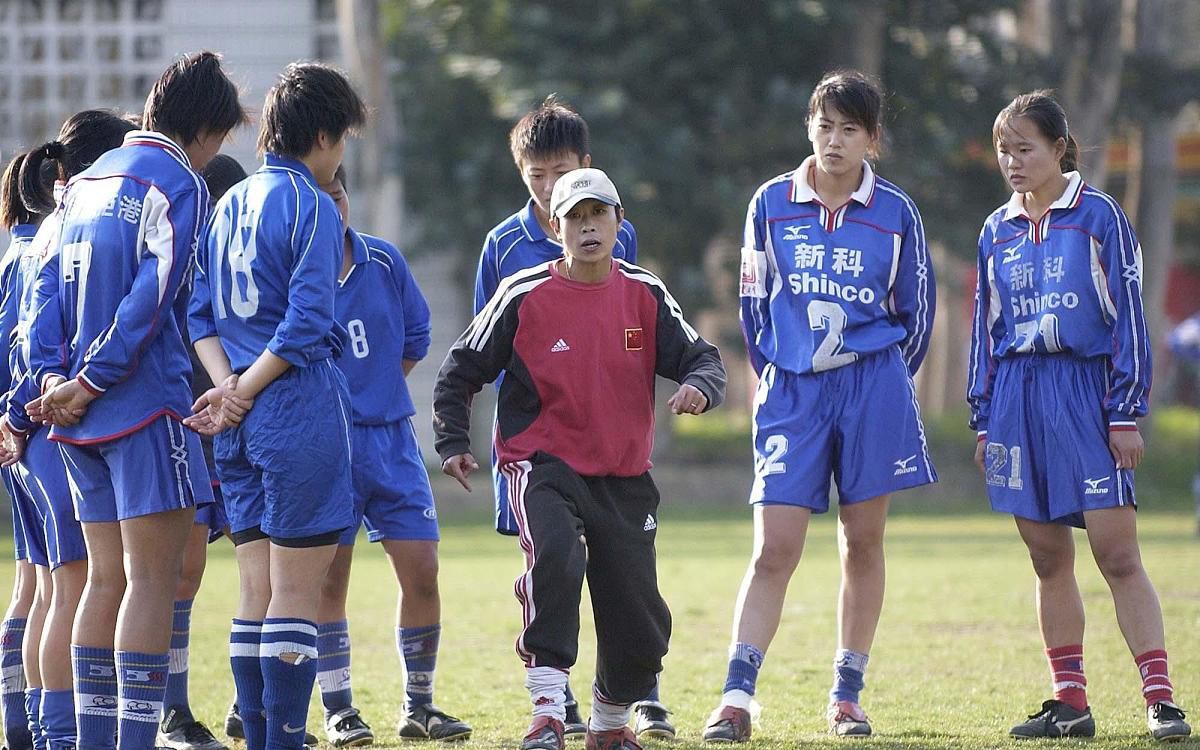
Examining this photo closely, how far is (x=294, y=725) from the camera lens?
15.1 feet

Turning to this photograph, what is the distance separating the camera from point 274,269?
15.1 ft

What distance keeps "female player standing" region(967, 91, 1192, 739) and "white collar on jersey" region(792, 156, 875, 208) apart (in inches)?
18.5

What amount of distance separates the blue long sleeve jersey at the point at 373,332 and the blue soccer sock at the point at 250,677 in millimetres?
1150

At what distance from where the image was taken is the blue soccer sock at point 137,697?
15.2ft

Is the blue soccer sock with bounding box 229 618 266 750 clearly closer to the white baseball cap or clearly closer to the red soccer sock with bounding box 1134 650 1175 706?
the white baseball cap

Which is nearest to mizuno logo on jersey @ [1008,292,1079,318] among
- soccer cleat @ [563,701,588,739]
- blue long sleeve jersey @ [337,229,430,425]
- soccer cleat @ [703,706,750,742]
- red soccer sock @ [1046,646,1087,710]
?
red soccer sock @ [1046,646,1087,710]

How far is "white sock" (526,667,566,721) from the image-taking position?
15.8 feet

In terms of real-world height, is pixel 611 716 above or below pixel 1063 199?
below

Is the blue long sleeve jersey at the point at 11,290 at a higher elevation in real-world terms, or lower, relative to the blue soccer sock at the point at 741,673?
higher

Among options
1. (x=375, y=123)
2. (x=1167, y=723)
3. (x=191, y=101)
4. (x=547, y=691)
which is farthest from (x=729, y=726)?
(x=375, y=123)

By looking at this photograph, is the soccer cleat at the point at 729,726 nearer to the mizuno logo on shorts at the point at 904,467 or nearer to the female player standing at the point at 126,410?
the mizuno logo on shorts at the point at 904,467

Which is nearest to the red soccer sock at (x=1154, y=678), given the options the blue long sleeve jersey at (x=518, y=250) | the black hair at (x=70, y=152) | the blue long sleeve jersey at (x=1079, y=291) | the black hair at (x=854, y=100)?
the blue long sleeve jersey at (x=1079, y=291)

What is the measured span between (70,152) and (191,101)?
2.25ft

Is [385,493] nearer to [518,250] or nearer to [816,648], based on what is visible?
[518,250]
